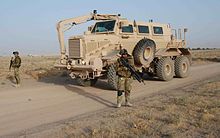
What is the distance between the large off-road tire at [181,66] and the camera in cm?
1728

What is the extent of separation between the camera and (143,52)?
1420cm

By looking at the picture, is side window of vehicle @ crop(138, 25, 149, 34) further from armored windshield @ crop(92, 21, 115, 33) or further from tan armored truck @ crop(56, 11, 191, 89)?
armored windshield @ crop(92, 21, 115, 33)

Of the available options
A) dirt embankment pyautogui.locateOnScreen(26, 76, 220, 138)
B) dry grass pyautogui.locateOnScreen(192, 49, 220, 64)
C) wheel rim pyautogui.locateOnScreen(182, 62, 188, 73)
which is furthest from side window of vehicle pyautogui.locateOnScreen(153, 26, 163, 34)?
dry grass pyautogui.locateOnScreen(192, 49, 220, 64)

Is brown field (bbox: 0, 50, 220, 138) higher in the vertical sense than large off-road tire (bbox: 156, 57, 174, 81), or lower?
lower

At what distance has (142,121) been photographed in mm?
7445

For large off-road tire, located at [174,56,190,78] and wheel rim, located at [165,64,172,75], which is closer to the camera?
wheel rim, located at [165,64,172,75]

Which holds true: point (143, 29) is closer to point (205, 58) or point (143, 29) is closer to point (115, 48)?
point (115, 48)

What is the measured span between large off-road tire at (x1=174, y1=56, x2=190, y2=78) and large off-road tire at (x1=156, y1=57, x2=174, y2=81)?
83 centimetres

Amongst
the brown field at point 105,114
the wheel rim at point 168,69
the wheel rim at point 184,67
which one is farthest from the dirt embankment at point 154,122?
the wheel rim at point 184,67

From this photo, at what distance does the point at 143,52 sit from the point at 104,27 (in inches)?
79.6

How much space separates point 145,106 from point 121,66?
1292 millimetres

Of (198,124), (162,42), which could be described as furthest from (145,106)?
(162,42)

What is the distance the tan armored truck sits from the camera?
43.3ft

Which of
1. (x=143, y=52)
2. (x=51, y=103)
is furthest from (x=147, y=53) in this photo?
(x=51, y=103)
